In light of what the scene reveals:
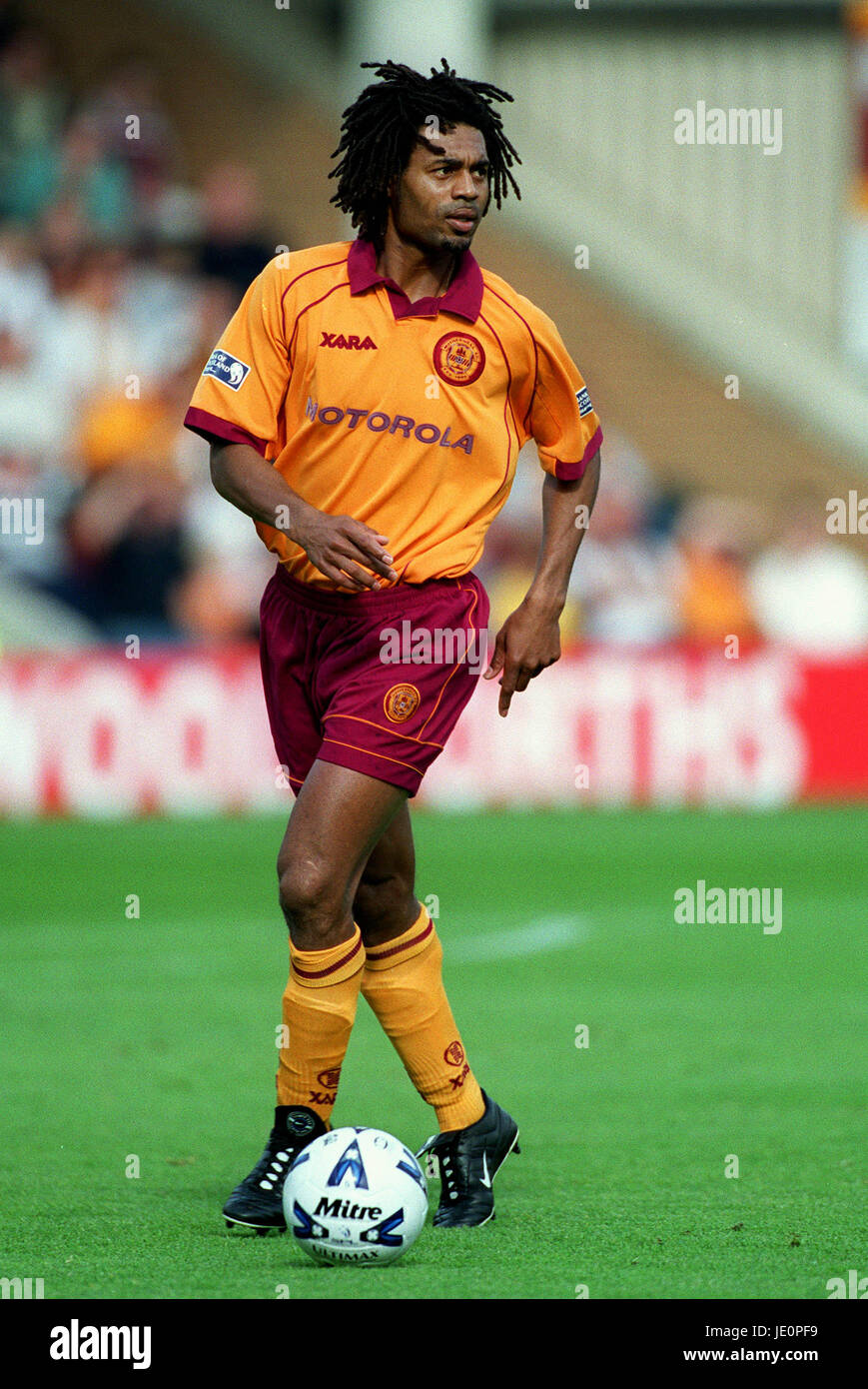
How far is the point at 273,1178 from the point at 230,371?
1.86m

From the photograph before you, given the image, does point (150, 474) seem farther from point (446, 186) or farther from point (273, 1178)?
point (273, 1178)

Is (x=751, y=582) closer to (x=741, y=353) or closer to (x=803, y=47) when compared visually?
(x=741, y=353)

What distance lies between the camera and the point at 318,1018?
508 cm

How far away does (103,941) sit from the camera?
9.80 metres

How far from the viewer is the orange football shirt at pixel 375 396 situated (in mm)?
5047

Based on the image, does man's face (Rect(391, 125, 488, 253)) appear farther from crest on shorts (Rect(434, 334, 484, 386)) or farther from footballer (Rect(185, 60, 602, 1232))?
crest on shorts (Rect(434, 334, 484, 386))

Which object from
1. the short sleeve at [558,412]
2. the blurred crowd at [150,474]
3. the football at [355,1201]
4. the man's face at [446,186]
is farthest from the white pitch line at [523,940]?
the blurred crowd at [150,474]

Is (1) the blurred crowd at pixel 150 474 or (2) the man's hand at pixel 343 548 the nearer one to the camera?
(2) the man's hand at pixel 343 548

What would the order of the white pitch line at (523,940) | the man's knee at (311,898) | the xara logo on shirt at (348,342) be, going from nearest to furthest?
the man's knee at (311,898) < the xara logo on shirt at (348,342) < the white pitch line at (523,940)

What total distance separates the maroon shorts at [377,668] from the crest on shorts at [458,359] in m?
0.48

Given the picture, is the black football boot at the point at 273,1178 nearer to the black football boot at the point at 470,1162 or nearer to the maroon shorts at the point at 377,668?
the black football boot at the point at 470,1162

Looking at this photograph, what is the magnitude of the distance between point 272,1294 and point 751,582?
41.3 ft

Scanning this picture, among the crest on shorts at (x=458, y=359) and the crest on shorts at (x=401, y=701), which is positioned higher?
the crest on shorts at (x=458, y=359)

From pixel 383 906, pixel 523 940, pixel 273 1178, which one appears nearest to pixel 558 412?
pixel 383 906
